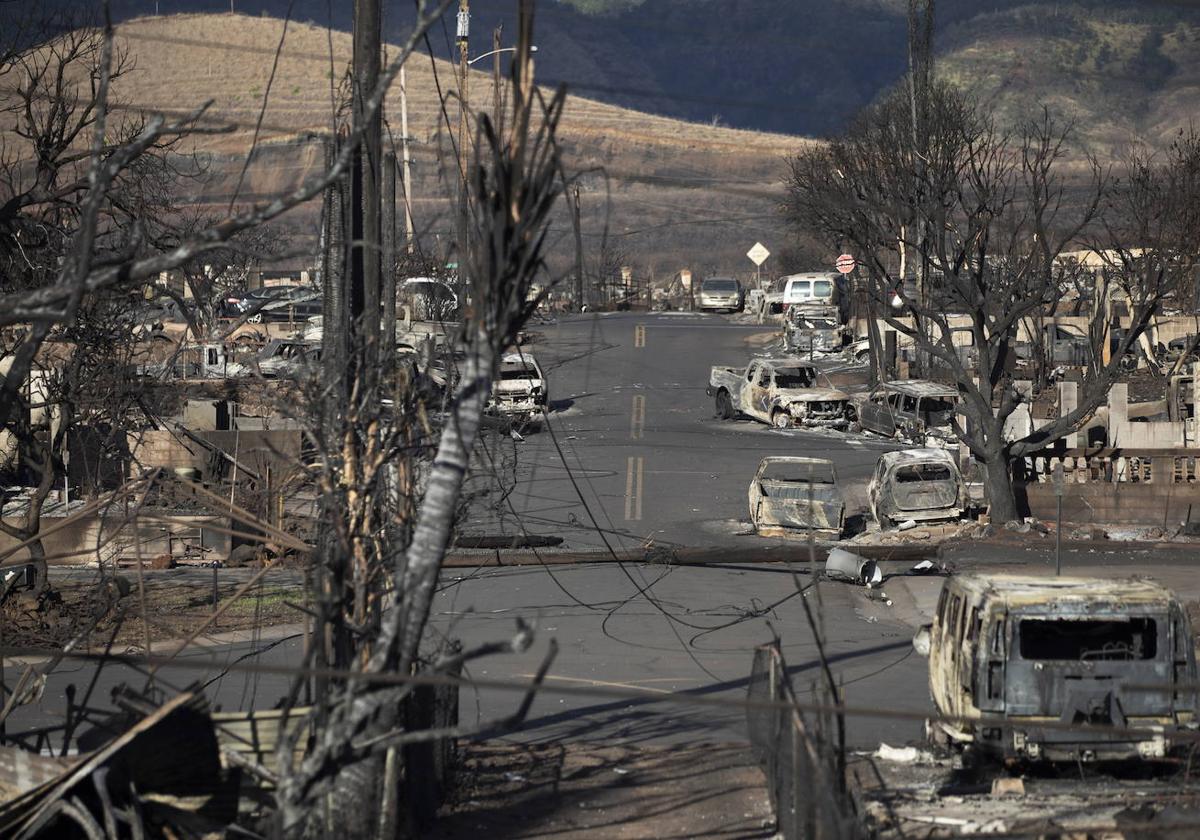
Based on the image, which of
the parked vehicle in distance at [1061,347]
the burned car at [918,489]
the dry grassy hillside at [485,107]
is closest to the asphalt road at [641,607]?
the burned car at [918,489]

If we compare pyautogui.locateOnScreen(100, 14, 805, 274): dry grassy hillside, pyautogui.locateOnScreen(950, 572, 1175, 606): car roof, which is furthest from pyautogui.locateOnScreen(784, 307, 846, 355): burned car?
pyautogui.locateOnScreen(950, 572, 1175, 606): car roof

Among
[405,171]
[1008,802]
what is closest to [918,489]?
[405,171]

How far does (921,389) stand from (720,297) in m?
26.3

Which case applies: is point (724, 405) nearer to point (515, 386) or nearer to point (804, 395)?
point (804, 395)

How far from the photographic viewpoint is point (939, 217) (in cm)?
2795

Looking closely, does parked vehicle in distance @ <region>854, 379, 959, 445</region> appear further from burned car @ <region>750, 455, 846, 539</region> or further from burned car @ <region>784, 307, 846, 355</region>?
burned car @ <region>784, 307, 846, 355</region>

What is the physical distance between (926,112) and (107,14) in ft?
89.8

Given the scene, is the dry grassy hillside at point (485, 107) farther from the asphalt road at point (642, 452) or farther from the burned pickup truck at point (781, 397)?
the burned pickup truck at point (781, 397)

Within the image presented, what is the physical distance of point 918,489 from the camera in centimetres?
2702

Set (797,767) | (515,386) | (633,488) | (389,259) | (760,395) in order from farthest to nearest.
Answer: (760,395), (515,386), (633,488), (389,259), (797,767)

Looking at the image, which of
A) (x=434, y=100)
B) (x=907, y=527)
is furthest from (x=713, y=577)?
(x=434, y=100)

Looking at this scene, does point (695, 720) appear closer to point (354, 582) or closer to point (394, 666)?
point (354, 582)

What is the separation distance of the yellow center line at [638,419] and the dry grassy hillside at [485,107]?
42.0 m

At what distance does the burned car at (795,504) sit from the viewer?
26.7 m
